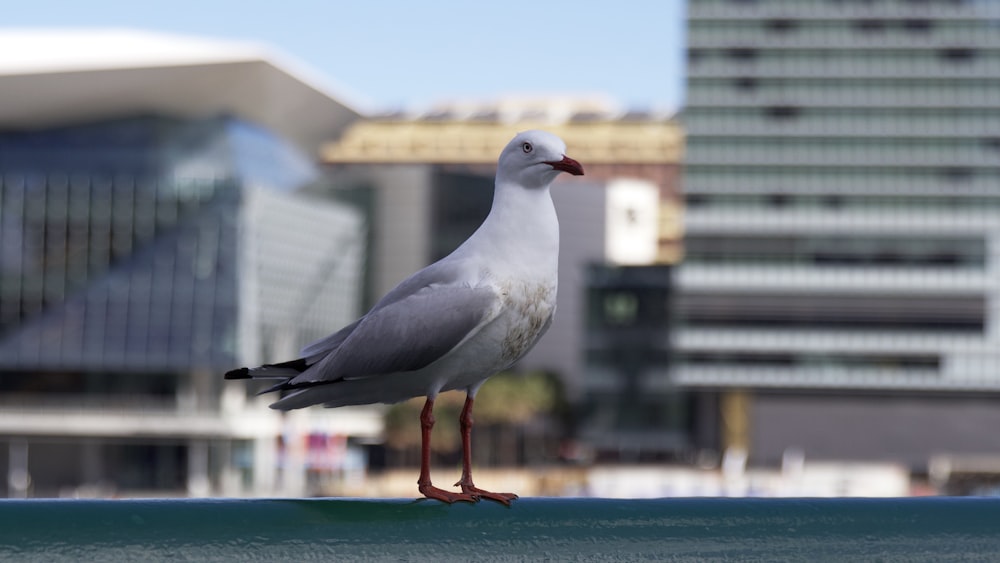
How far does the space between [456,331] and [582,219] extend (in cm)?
15509

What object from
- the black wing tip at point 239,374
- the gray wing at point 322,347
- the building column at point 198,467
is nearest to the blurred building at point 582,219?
the building column at point 198,467

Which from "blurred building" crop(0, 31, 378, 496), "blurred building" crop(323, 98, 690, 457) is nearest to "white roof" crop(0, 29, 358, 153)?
"blurred building" crop(0, 31, 378, 496)

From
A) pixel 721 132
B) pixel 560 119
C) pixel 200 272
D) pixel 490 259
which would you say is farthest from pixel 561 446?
pixel 490 259

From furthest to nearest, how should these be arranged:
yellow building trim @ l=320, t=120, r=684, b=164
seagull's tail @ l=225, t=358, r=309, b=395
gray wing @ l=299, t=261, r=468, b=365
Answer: yellow building trim @ l=320, t=120, r=684, b=164 → gray wing @ l=299, t=261, r=468, b=365 → seagull's tail @ l=225, t=358, r=309, b=395

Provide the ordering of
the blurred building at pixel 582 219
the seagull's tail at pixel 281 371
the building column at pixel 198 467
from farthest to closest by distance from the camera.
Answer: the blurred building at pixel 582 219 < the building column at pixel 198 467 < the seagull's tail at pixel 281 371

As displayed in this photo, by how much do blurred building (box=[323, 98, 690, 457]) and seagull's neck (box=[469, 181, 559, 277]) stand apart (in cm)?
8611

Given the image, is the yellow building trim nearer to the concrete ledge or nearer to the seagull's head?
the seagull's head

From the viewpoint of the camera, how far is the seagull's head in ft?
12.9

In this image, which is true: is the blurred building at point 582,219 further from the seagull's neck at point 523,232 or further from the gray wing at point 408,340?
the gray wing at point 408,340

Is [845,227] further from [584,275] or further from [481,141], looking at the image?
[481,141]

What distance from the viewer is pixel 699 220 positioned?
11875 cm

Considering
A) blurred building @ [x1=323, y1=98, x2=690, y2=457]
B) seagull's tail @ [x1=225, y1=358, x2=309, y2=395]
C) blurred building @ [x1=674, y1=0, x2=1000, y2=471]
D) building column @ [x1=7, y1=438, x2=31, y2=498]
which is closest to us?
seagull's tail @ [x1=225, y1=358, x2=309, y2=395]

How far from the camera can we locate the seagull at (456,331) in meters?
3.75

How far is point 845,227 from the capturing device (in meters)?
118
